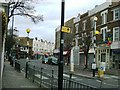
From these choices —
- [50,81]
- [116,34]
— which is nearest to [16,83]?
[50,81]

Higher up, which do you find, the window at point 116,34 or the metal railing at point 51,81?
the window at point 116,34

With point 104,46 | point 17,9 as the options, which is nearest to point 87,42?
point 104,46

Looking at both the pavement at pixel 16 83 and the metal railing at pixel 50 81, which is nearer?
the metal railing at pixel 50 81

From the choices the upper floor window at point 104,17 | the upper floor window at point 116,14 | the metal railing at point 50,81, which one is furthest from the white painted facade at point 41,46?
the metal railing at point 50,81

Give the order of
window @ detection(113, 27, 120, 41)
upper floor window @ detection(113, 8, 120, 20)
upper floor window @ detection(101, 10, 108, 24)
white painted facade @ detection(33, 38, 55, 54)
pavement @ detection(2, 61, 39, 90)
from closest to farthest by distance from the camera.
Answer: pavement @ detection(2, 61, 39, 90)
window @ detection(113, 27, 120, 41)
upper floor window @ detection(113, 8, 120, 20)
upper floor window @ detection(101, 10, 108, 24)
white painted facade @ detection(33, 38, 55, 54)

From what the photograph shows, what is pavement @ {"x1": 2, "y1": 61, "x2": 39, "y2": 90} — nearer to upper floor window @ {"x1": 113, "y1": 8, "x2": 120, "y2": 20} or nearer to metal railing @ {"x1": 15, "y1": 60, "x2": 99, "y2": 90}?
metal railing @ {"x1": 15, "y1": 60, "x2": 99, "y2": 90}

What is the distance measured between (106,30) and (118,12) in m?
4.27

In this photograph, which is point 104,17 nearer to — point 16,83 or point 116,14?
point 116,14

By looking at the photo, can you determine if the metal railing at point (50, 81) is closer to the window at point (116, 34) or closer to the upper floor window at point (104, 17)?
the window at point (116, 34)

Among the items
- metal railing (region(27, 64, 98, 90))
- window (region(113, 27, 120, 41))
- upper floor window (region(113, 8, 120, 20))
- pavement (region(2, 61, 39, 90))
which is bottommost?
pavement (region(2, 61, 39, 90))

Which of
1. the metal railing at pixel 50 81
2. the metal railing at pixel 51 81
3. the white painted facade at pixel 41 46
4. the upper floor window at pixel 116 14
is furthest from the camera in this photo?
the white painted facade at pixel 41 46

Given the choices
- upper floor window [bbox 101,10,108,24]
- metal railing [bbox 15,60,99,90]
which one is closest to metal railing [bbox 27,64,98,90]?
metal railing [bbox 15,60,99,90]

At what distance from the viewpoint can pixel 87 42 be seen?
44.9m

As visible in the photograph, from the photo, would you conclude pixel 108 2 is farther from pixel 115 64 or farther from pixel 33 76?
pixel 33 76
